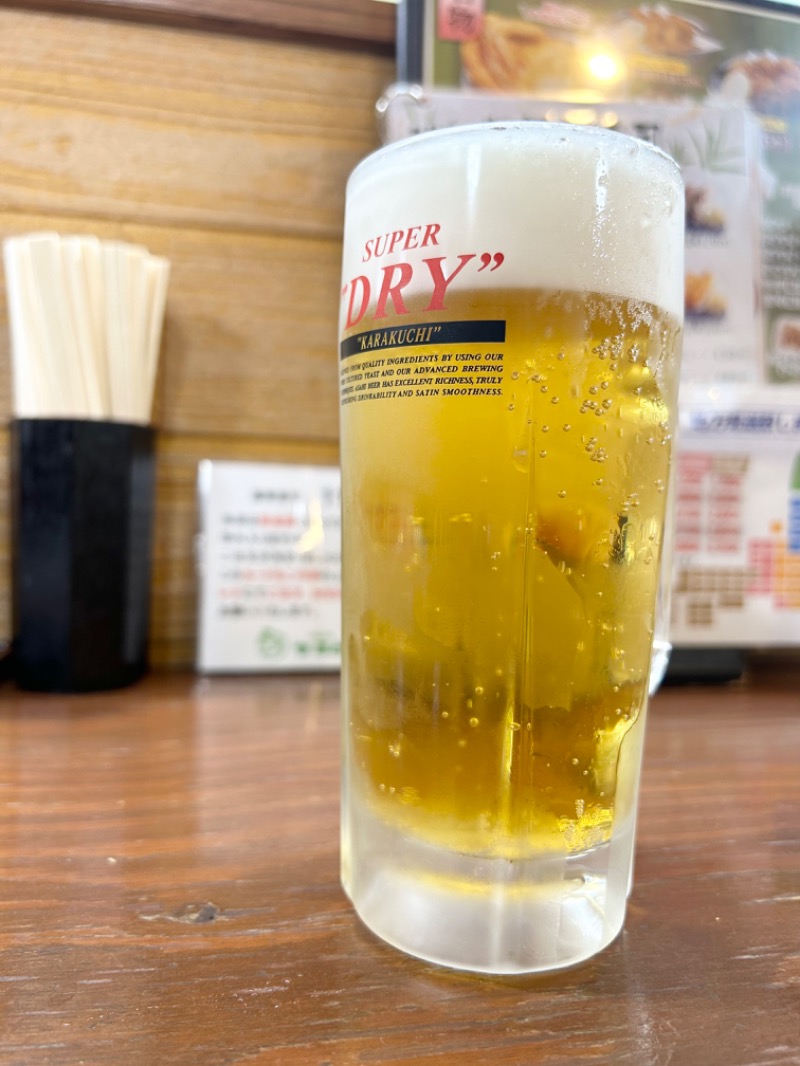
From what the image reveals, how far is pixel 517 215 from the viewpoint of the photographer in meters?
0.43

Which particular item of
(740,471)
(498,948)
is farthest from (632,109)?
(498,948)

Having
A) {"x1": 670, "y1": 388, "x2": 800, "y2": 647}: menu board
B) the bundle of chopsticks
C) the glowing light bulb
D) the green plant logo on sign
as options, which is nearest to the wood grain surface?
the glowing light bulb

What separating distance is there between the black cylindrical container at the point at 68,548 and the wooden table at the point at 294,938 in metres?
0.25

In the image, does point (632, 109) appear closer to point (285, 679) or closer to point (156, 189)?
point (156, 189)

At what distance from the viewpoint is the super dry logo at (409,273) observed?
0.43m

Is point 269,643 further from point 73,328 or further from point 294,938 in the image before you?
point 294,938

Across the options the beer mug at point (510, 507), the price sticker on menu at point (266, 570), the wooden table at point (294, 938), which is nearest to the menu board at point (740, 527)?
the wooden table at point (294, 938)

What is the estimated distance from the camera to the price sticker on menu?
1207 millimetres

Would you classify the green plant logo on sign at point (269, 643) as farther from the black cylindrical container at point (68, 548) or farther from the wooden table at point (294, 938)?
the wooden table at point (294, 938)

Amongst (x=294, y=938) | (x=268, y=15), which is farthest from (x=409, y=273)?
(x=268, y=15)

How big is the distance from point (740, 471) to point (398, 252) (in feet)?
3.22

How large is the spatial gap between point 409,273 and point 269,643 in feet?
2.81

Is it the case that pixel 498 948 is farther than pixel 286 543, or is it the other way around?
pixel 286 543

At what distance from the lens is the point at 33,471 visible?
106 centimetres
